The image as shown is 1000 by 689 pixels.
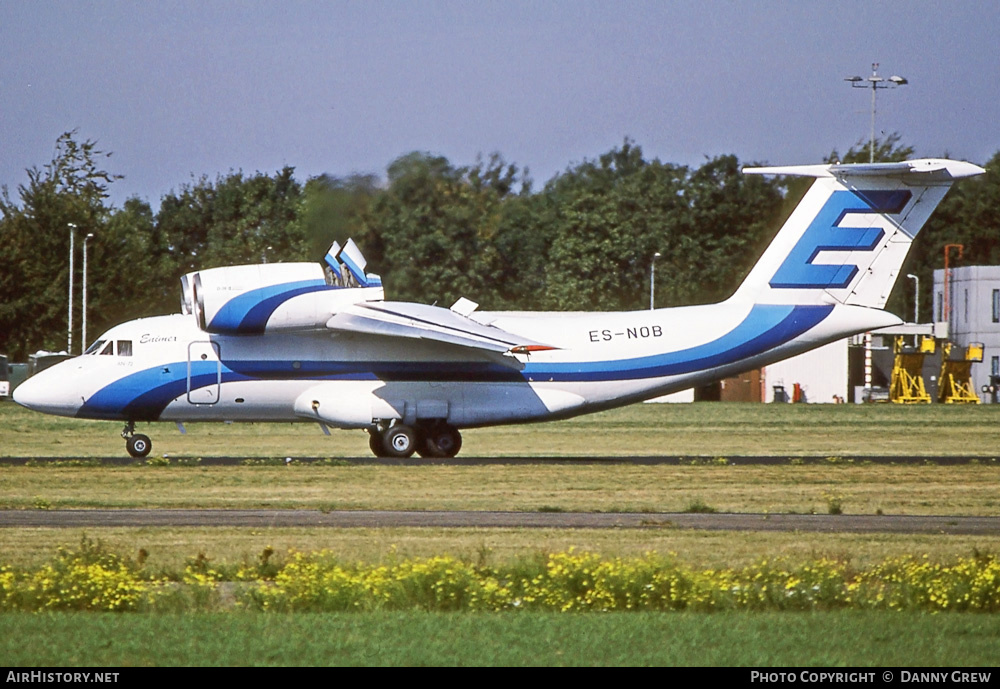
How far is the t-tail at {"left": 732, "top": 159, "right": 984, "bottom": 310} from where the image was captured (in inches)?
1170

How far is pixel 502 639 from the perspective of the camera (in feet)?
35.2

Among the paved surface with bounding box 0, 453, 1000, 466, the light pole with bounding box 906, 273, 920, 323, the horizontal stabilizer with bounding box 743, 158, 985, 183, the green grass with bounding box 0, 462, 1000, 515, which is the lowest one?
the green grass with bounding box 0, 462, 1000, 515

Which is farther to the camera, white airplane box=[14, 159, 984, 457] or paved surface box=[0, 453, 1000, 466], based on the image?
white airplane box=[14, 159, 984, 457]

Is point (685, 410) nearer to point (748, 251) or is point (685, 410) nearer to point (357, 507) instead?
point (748, 251)

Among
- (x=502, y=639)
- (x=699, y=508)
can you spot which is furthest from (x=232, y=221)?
(x=502, y=639)

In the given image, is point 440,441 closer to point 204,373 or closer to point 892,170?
point 204,373

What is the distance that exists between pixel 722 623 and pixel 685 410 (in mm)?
43384

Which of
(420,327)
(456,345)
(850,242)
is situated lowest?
(456,345)

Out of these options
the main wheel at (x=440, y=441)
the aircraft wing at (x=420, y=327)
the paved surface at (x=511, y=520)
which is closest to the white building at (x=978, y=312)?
the main wheel at (x=440, y=441)

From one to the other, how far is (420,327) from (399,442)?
118 inches

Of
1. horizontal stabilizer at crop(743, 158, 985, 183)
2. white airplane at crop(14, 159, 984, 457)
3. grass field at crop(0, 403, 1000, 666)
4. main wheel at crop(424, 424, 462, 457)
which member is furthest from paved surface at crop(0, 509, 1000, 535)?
horizontal stabilizer at crop(743, 158, 985, 183)

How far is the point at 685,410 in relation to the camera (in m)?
54.5

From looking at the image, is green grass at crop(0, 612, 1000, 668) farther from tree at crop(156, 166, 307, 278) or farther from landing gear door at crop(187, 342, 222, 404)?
tree at crop(156, 166, 307, 278)

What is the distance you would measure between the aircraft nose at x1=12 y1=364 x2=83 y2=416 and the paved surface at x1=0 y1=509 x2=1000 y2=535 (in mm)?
9782
